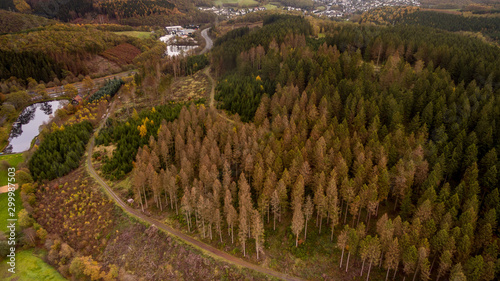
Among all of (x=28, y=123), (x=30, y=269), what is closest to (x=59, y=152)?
(x=30, y=269)

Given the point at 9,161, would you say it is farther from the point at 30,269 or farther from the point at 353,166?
the point at 353,166

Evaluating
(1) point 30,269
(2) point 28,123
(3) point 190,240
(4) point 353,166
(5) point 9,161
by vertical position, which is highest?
(4) point 353,166

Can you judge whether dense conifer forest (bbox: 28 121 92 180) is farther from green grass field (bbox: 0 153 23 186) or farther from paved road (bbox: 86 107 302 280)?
paved road (bbox: 86 107 302 280)

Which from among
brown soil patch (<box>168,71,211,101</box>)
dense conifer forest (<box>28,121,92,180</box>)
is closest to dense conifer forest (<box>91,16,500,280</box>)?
dense conifer forest (<box>28,121,92,180</box>)

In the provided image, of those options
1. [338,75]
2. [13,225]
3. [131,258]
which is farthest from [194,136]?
[338,75]

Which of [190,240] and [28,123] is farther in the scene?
[28,123]

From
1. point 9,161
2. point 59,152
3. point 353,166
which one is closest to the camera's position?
point 353,166

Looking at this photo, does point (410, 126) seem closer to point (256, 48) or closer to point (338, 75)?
point (338, 75)
